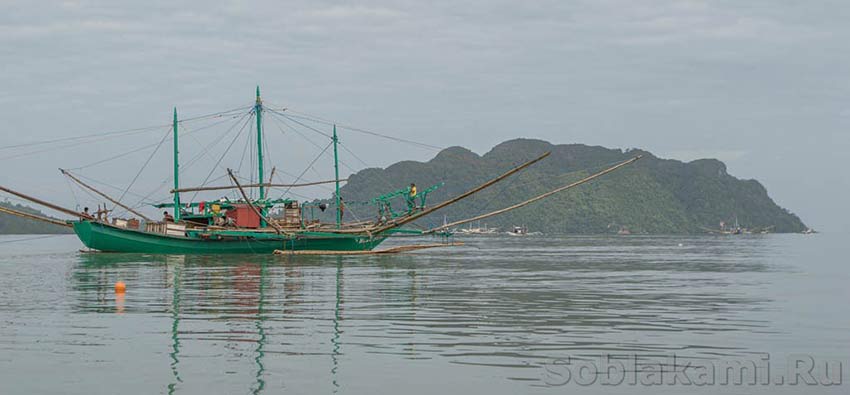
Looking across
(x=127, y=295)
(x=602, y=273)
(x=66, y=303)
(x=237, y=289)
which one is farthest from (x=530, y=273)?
(x=66, y=303)

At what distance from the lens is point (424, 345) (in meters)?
21.1

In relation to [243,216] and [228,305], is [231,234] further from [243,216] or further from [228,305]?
[228,305]

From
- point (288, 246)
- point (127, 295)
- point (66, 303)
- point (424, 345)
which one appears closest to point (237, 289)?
point (127, 295)

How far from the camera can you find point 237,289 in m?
37.8

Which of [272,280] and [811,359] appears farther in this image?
[272,280]

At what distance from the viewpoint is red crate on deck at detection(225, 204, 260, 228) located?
251ft

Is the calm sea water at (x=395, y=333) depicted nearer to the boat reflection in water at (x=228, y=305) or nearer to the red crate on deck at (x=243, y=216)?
the boat reflection in water at (x=228, y=305)

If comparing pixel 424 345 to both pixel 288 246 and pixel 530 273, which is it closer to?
pixel 530 273

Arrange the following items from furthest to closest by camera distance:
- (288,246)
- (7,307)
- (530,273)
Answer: (288,246), (530,273), (7,307)

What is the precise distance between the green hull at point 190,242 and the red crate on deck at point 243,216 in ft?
3.72

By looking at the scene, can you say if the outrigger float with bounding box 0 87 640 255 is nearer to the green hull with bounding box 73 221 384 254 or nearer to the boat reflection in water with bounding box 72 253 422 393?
the green hull with bounding box 73 221 384 254

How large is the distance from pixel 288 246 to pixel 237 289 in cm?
3845

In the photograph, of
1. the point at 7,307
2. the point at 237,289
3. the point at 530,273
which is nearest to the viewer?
the point at 7,307

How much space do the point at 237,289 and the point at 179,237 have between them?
40064 mm
